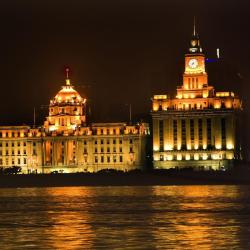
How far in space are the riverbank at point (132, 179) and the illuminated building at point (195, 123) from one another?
63.3 ft

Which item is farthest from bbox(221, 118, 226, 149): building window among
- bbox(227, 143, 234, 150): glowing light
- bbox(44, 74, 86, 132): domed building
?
bbox(44, 74, 86, 132): domed building

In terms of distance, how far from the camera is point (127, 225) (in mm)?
54969

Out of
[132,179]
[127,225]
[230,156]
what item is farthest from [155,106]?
[127,225]

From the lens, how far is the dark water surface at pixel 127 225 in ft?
151

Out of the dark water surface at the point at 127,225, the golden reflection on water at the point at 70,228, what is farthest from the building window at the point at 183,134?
the golden reflection on water at the point at 70,228

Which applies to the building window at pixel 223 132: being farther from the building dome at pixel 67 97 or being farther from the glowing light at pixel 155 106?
the building dome at pixel 67 97

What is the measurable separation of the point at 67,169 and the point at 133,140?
1385 centimetres

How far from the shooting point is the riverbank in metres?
142

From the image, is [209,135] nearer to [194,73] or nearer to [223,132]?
[223,132]

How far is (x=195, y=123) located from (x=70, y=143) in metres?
25.5

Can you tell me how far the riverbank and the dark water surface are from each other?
61.8 m

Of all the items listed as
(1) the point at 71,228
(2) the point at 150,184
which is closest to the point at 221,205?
(1) the point at 71,228

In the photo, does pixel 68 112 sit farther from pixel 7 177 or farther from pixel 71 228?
pixel 71 228

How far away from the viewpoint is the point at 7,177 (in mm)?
157000
